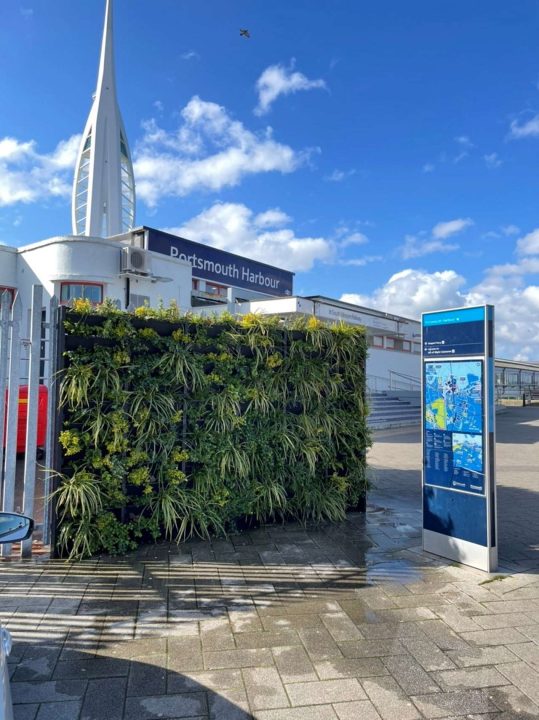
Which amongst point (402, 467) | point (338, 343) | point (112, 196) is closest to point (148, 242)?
point (112, 196)

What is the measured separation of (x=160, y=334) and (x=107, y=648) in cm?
281

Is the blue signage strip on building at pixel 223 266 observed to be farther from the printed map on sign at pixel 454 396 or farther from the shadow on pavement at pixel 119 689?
the shadow on pavement at pixel 119 689

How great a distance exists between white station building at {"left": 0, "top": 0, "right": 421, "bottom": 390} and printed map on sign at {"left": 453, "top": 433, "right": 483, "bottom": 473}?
3793 millimetres

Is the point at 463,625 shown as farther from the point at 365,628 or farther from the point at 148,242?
the point at 148,242

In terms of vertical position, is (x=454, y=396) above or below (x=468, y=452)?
above

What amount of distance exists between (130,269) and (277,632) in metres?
14.6

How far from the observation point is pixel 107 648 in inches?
120

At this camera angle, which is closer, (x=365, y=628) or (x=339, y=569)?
(x=365, y=628)

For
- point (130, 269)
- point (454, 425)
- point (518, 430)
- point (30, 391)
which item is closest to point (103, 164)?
point (130, 269)

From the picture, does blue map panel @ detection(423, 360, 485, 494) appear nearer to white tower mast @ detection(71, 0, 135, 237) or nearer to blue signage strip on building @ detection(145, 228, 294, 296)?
blue signage strip on building @ detection(145, 228, 294, 296)

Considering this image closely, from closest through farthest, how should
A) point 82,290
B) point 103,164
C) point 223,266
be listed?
point 82,290 < point 223,266 < point 103,164

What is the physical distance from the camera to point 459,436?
4.57 meters

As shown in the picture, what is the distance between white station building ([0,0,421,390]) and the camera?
643 inches

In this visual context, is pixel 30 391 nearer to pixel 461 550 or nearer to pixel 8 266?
pixel 461 550
